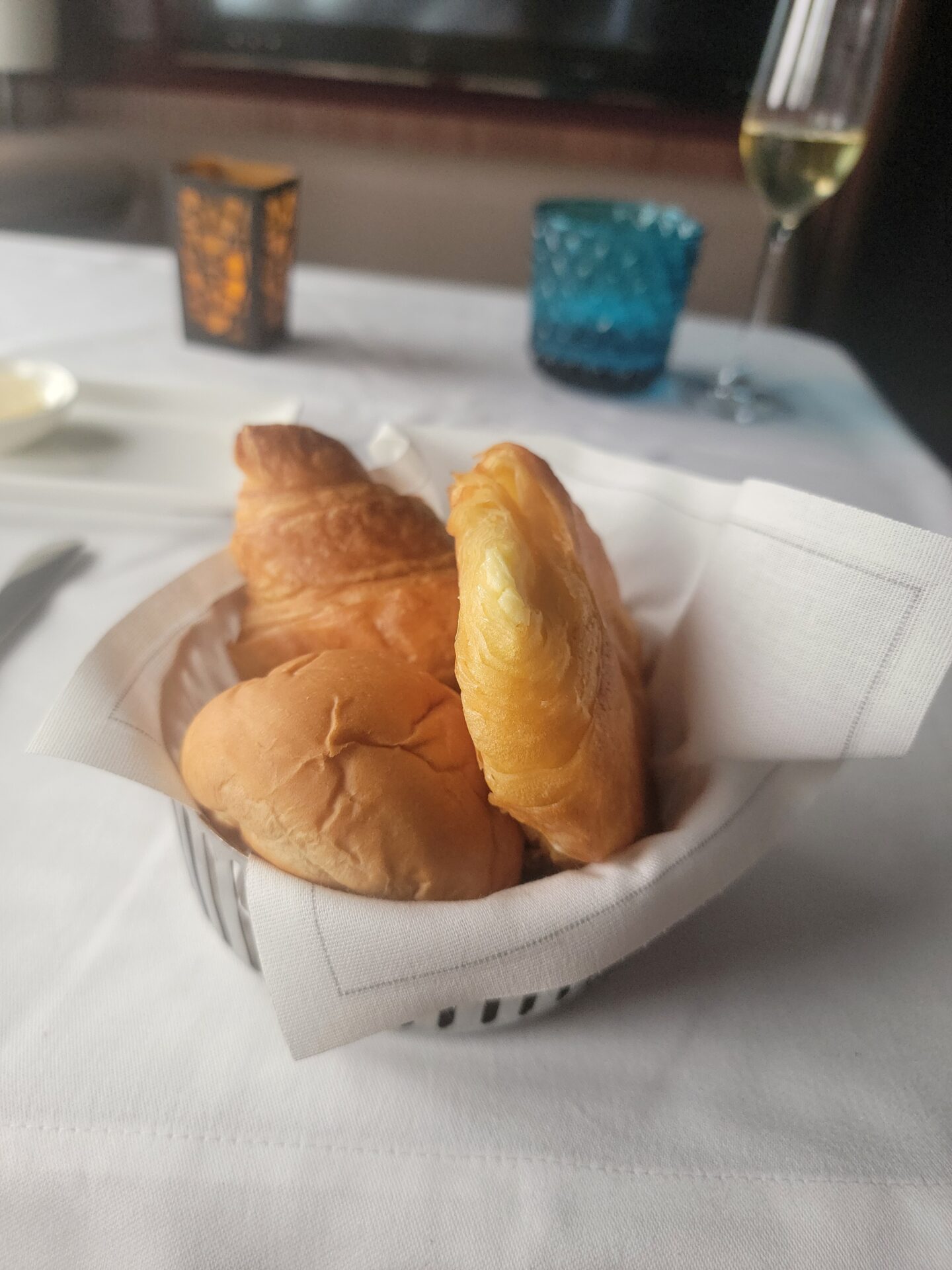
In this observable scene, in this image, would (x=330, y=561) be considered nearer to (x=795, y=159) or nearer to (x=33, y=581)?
(x=33, y=581)

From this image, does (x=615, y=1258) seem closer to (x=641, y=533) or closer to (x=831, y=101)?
(x=641, y=533)

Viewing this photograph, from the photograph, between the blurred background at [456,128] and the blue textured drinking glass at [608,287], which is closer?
the blue textured drinking glass at [608,287]

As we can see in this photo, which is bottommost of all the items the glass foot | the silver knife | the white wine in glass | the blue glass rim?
the silver knife

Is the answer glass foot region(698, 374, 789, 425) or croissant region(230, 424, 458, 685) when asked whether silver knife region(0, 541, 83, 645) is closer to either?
croissant region(230, 424, 458, 685)

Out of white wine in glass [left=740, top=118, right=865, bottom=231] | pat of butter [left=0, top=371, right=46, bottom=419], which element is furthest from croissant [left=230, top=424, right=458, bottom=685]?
white wine in glass [left=740, top=118, right=865, bottom=231]

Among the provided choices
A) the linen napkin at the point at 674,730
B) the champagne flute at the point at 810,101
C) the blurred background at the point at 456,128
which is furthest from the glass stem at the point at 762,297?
the blurred background at the point at 456,128

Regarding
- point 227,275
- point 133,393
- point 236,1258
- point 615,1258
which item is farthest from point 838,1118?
point 227,275

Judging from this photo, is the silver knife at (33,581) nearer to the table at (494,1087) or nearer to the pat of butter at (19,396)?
the table at (494,1087)
